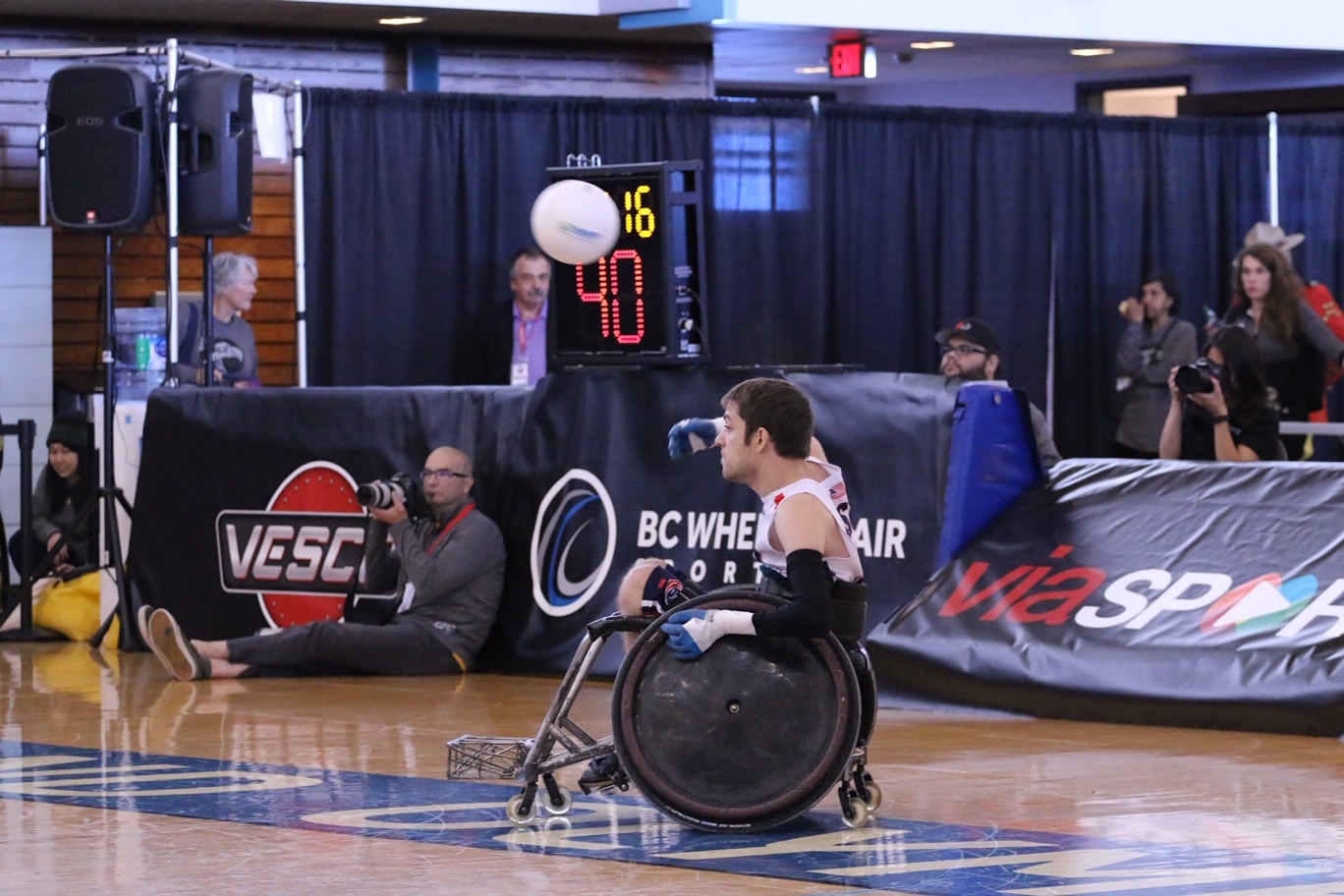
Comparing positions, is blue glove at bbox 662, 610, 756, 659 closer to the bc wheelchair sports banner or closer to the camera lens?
the bc wheelchair sports banner

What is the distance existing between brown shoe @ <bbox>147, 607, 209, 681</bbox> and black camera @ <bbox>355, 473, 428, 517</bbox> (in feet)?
3.26

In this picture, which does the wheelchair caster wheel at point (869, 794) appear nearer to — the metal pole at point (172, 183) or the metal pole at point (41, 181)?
the metal pole at point (172, 183)

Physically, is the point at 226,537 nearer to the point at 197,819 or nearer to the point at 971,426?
the point at 971,426

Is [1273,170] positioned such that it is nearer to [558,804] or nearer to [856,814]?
[856,814]

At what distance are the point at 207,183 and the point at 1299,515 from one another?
242 inches

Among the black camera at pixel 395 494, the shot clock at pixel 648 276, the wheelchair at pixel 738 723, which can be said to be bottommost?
the wheelchair at pixel 738 723

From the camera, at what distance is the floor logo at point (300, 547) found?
9.66 m

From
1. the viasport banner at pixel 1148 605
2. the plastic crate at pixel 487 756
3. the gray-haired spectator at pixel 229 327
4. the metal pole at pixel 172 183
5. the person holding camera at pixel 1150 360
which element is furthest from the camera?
the person holding camera at pixel 1150 360

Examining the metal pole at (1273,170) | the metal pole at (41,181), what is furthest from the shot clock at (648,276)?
the metal pole at (1273,170)

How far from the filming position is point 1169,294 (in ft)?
46.8

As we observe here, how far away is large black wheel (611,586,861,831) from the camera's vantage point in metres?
5.17

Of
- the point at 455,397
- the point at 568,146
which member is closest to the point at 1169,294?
the point at 568,146

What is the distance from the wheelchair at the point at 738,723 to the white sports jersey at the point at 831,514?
A: 8.8 inches

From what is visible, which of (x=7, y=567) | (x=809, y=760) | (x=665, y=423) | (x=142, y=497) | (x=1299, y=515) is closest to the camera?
(x=809, y=760)
